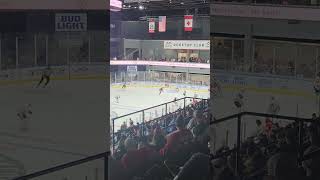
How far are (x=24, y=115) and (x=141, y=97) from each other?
1.70 ft

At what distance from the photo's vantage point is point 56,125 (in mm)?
1627

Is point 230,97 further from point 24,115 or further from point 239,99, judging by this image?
point 24,115

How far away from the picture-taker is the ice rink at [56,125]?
1463mm

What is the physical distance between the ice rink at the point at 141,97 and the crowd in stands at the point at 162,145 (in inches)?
1.9

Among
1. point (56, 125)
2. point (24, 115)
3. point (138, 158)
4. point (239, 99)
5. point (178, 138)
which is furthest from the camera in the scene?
point (239, 99)

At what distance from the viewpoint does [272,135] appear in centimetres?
234

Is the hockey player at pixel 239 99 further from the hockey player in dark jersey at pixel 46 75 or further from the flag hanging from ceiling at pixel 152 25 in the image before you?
the hockey player in dark jersey at pixel 46 75

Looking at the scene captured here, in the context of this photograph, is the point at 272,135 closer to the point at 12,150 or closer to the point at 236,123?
the point at 236,123

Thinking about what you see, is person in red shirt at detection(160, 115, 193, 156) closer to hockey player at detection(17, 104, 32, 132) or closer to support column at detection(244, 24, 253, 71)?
support column at detection(244, 24, 253, 71)

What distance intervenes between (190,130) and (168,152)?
0.51 feet

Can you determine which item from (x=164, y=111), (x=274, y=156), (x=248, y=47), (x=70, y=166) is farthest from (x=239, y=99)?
(x=70, y=166)

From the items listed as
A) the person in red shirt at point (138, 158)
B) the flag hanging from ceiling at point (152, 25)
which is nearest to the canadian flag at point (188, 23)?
the flag hanging from ceiling at point (152, 25)

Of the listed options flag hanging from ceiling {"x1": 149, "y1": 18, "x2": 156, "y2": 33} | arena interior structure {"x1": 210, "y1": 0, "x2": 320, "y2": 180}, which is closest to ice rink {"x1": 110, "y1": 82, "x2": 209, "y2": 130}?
flag hanging from ceiling {"x1": 149, "y1": 18, "x2": 156, "y2": 33}

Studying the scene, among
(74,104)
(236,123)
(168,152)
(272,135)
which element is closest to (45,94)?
(74,104)
